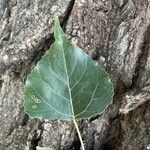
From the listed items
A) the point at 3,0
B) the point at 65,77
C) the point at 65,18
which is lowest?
the point at 65,77

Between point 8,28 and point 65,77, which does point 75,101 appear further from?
point 8,28

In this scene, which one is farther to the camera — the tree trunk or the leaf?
the tree trunk

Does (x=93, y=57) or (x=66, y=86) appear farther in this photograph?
(x=93, y=57)

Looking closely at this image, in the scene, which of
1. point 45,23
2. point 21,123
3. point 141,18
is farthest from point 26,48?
point 141,18
